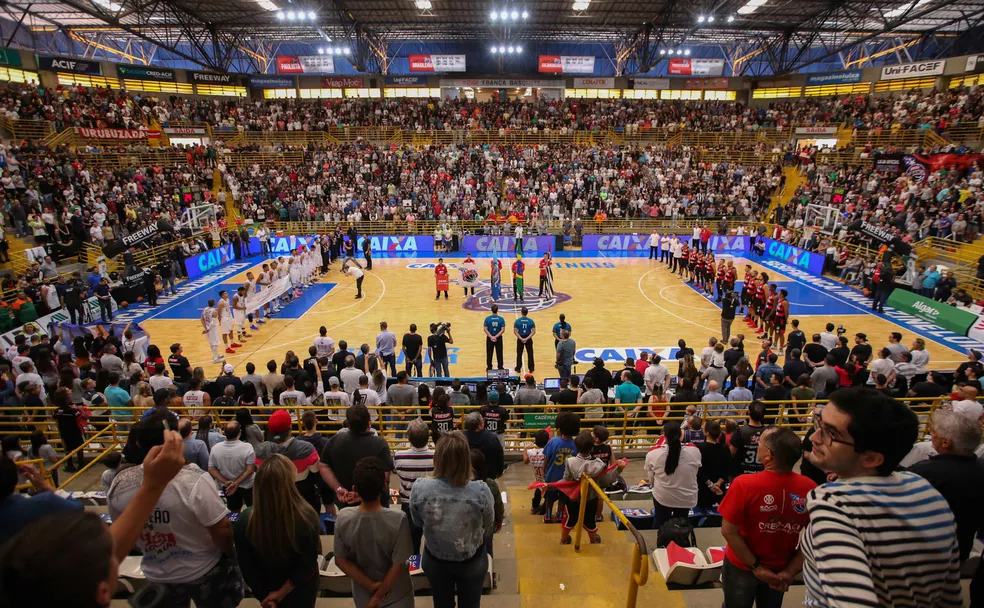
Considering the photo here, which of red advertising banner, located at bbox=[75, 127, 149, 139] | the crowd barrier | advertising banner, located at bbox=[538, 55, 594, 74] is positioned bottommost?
the crowd barrier

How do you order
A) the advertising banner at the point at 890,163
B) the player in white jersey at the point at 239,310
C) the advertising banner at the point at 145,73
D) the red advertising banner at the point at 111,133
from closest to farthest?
the player in white jersey at the point at 239,310, the advertising banner at the point at 890,163, the red advertising banner at the point at 111,133, the advertising banner at the point at 145,73

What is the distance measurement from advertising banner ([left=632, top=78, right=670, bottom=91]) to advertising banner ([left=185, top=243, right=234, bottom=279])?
35626 mm

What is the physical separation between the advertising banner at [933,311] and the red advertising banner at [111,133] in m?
40.4

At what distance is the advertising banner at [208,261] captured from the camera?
24.3 metres

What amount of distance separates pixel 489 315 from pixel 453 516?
13.5 metres

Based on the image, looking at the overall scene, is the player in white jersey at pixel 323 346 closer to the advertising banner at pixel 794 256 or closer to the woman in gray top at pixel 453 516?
the woman in gray top at pixel 453 516

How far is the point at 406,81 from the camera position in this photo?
146 ft

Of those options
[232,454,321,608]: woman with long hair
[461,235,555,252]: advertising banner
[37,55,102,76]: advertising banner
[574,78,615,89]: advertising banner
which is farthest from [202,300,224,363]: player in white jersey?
[574,78,615,89]: advertising banner

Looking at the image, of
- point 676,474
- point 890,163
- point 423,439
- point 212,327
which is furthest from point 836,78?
point 423,439

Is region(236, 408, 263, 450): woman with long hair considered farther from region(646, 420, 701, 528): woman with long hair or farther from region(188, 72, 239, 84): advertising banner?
region(188, 72, 239, 84): advertising banner

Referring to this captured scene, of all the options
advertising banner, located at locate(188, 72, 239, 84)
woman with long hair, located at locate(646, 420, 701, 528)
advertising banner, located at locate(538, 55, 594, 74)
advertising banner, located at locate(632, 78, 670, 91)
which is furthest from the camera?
advertising banner, located at locate(632, 78, 670, 91)

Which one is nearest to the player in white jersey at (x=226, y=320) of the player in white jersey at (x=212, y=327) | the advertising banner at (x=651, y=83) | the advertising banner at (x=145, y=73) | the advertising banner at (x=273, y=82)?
the player in white jersey at (x=212, y=327)

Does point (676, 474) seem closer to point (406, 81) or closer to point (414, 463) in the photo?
point (414, 463)

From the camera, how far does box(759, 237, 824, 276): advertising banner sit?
2473cm
